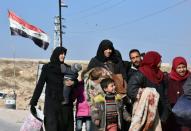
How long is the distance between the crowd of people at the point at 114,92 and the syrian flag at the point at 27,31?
1009 inches

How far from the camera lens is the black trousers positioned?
10.1 metres

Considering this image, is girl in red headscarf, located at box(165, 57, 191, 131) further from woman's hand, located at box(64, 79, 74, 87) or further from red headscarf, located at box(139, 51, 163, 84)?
woman's hand, located at box(64, 79, 74, 87)

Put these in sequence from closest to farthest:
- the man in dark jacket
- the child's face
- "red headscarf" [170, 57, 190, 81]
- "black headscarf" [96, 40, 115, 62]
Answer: "red headscarf" [170, 57, 190, 81] → the child's face → "black headscarf" [96, 40, 115, 62] → the man in dark jacket

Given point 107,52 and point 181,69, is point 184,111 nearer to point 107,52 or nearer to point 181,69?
point 181,69

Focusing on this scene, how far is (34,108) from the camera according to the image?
1032 centimetres

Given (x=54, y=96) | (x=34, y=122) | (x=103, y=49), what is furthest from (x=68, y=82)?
(x=103, y=49)

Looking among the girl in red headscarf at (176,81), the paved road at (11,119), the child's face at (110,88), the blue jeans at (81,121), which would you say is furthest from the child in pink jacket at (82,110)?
the paved road at (11,119)

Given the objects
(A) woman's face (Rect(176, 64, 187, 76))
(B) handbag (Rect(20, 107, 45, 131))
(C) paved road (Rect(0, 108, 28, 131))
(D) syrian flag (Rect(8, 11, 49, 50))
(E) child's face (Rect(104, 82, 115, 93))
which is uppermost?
(D) syrian flag (Rect(8, 11, 49, 50))

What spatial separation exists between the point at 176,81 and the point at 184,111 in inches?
43.8

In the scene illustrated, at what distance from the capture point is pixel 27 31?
37.4 metres

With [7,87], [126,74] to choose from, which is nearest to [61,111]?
[126,74]

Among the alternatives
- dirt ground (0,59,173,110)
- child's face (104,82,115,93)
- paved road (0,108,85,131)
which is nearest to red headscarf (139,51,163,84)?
child's face (104,82,115,93)

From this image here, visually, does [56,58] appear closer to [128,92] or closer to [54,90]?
[54,90]

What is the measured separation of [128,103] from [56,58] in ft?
5.38
